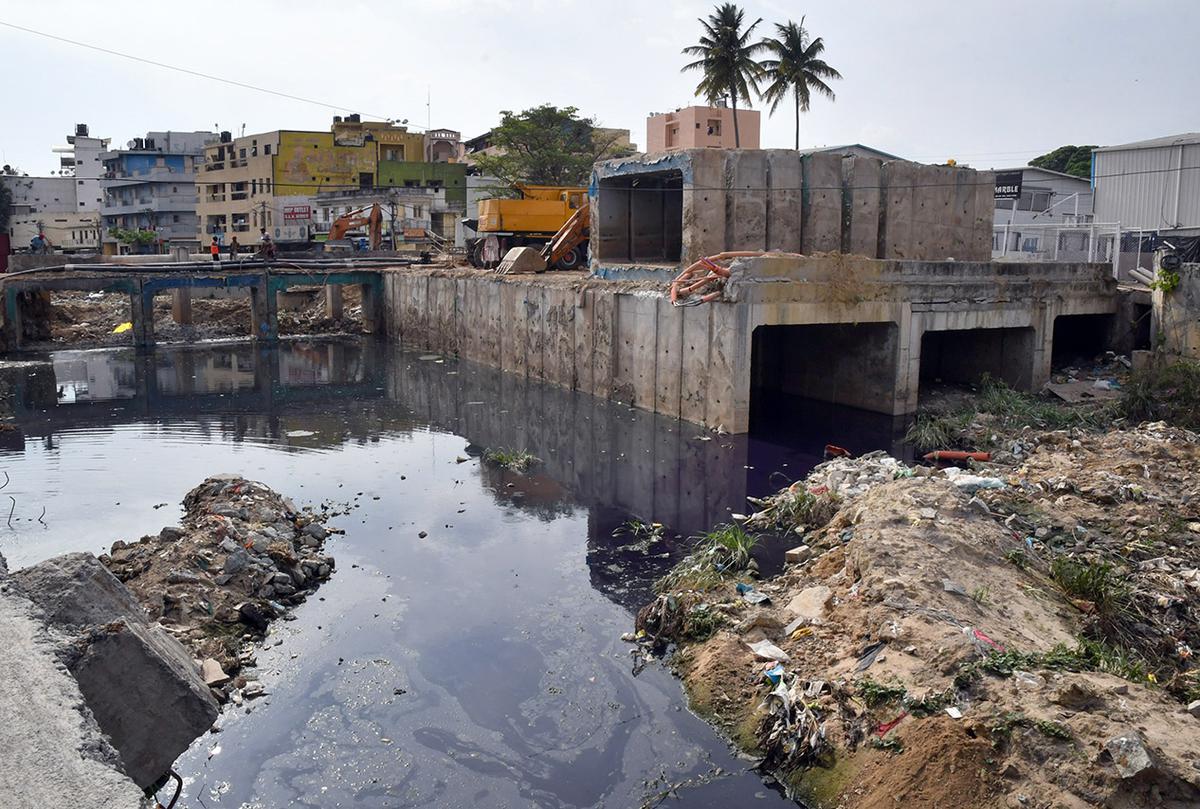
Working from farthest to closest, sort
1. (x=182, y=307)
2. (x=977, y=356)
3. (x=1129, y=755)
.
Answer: (x=182, y=307) → (x=977, y=356) → (x=1129, y=755)

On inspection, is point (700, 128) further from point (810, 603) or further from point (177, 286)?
point (810, 603)

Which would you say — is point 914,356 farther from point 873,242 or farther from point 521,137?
point 521,137

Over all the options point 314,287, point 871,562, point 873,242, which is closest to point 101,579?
point 871,562

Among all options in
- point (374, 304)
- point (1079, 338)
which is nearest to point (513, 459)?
point (1079, 338)

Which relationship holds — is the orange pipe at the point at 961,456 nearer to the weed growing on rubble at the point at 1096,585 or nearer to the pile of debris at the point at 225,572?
the weed growing on rubble at the point at 1096,585

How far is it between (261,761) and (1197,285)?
18635 millimetres

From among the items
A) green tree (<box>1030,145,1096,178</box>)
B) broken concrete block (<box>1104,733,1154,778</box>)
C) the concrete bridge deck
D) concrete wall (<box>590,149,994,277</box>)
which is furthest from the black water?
green tree (<box>1030,145,1096,178</box>)

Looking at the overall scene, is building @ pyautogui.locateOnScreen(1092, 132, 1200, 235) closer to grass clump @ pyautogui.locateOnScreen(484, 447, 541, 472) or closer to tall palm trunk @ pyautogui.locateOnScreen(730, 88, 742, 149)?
tall palm trunk @ pyautogui.locateOnScreen(730, 88, 742, 149)

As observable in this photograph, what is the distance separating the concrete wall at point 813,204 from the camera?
20.5 m

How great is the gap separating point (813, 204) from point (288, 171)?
44.3 metres

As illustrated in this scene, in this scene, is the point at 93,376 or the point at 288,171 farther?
the point at 288,171

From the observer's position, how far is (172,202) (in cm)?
6988

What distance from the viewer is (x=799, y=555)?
1081 cm

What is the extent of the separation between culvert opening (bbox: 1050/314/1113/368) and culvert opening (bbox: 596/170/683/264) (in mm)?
9408
